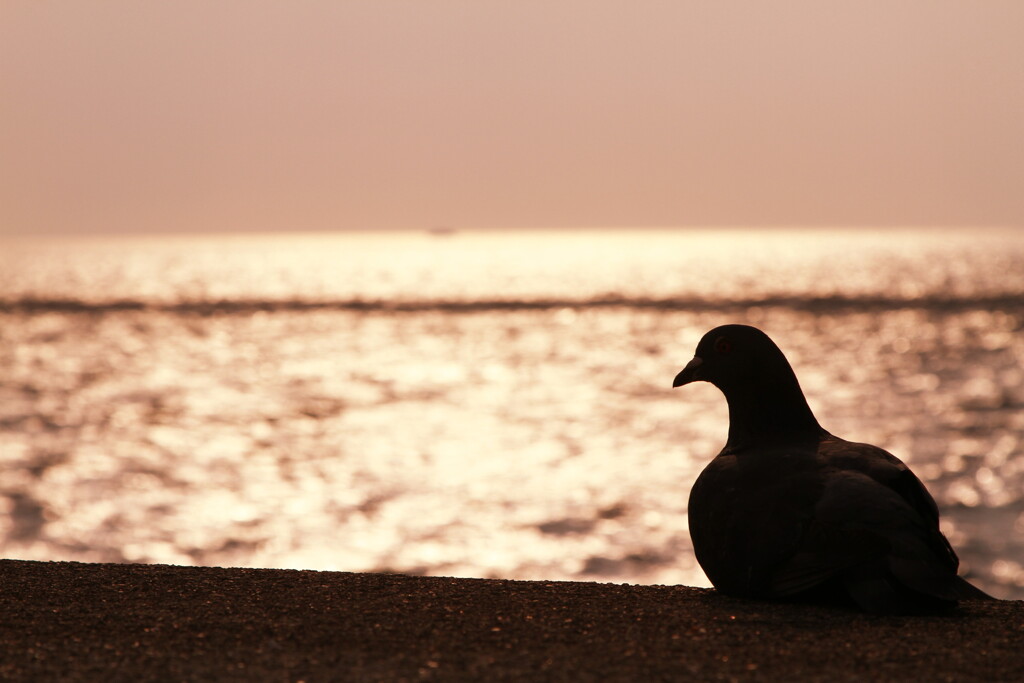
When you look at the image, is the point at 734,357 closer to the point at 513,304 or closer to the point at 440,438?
the point at 440,438

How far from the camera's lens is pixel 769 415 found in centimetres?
601

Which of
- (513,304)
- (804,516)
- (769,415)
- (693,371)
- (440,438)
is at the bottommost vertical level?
(804,516)

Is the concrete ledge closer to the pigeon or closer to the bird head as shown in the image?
the pigeon

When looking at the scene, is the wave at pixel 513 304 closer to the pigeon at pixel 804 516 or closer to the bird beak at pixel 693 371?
the bird beak at pixel 693 371

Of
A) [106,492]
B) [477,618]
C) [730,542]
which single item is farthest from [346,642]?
[106,492]

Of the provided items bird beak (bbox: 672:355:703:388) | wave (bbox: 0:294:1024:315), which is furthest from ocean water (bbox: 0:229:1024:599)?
wave (bbox: 0:294:1024:315)

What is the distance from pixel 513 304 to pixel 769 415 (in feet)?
443

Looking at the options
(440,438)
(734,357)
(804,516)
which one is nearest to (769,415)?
(734,357)

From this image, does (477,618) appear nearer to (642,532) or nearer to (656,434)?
(642,532)

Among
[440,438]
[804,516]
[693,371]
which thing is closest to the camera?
[804,516]

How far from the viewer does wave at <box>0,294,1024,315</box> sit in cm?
11725

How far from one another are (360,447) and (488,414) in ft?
30.9

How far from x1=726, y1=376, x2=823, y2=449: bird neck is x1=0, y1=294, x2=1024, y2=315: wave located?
356ft

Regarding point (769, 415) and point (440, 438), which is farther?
point (440, 438)
